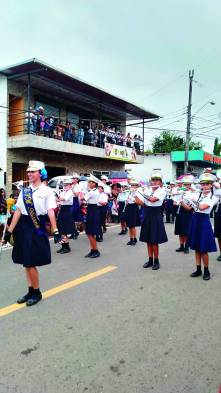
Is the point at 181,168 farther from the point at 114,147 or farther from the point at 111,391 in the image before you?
the point at 111,391

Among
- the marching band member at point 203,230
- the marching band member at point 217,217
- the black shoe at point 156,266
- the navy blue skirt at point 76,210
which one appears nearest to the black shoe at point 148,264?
the black shoe at point 156,266

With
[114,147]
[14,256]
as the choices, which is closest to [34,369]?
[14,256]

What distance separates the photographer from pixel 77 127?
22.1 meters

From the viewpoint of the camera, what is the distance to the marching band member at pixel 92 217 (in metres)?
7.86

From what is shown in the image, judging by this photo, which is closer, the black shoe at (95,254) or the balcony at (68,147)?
the black shoe at (95,254)

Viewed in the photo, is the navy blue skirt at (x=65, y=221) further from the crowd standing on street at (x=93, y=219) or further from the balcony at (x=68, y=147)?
the balcony at (x=68, y=147)

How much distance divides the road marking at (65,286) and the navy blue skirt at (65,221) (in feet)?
6.28

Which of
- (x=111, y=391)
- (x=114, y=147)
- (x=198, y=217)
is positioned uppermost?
(x=114, y=147)

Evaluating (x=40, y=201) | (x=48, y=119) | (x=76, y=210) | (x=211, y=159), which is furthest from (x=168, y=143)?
(x=40, y=201)

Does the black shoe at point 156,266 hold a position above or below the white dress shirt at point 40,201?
below

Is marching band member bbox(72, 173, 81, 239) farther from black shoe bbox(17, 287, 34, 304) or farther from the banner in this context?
the banner

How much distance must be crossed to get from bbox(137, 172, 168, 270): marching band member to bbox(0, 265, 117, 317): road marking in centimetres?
79

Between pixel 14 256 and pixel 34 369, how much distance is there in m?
1.97

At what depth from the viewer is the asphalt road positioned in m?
3.01
